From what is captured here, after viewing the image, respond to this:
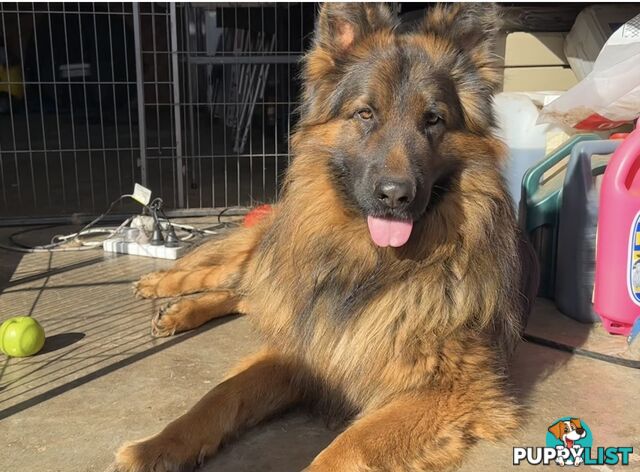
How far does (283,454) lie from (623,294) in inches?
87.6

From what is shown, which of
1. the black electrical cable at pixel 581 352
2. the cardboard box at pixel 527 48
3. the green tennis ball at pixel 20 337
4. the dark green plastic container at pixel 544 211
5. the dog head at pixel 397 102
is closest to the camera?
the dog head at pixel 397 102

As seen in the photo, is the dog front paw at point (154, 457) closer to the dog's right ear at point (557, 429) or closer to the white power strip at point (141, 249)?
the dog's right ear at point (557, 429)

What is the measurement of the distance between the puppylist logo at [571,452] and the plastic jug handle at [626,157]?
153 cm

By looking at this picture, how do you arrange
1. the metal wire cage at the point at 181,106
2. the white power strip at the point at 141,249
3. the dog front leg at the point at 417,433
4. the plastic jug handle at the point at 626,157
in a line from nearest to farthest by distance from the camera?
the dog front leg at the point at 417,433, the plastic jug handle at the point at 626,157, the white power strip at the point at 141,249, the metal wire cage at the point at 181,106

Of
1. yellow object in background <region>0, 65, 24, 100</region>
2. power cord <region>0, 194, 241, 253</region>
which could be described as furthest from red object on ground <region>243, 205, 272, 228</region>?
yellow object in background <region>0, 65, 24, 100</region>

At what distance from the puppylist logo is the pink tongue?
38.0 inches

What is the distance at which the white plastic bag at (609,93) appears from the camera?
13.2 ft

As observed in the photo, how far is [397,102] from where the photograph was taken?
8.86 ft

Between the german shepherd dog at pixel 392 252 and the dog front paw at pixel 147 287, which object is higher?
the german shepherd dog at pixel 392 252

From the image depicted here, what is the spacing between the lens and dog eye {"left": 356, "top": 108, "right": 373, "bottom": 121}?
9.00 ft

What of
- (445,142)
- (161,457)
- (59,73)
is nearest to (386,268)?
(445,142)

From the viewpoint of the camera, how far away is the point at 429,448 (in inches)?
94.1

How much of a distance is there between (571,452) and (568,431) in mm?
157

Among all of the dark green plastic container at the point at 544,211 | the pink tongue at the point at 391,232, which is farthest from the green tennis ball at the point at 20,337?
the dark green plastic container at the point at 544,211
